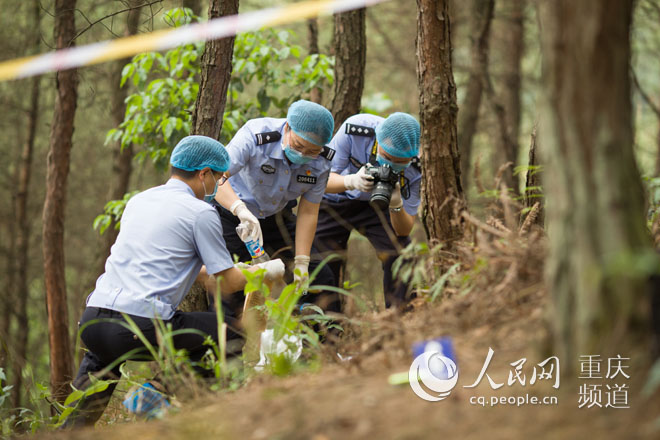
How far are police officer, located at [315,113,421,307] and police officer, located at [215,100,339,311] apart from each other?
0.30 metres

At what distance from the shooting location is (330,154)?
4457mm

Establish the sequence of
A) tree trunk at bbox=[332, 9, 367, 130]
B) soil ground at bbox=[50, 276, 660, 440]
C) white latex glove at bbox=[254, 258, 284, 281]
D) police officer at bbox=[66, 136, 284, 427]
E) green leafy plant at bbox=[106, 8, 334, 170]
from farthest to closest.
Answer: tree trunk at bbox=[332, 9, 367, 130]
green leafy plant at bbox=[106, 8, 334, 170]
white latex glove at bbox=[254, 258, 284, 281]
police officer at bbox=[66, 136, 284, 427]
soil ground at bbox=[50, 276, 660, 440]

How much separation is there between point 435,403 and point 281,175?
2.82 metres

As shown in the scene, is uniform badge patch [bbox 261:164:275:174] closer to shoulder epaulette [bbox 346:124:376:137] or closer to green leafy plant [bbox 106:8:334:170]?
shoulder epaulette [bbox 346:124:376:137]

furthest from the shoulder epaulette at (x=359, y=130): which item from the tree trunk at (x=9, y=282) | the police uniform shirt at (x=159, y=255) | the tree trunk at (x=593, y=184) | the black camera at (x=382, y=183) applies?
the tree trunk at (x=9, y=282)

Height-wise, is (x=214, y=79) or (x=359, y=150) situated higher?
(x=214, y=79)

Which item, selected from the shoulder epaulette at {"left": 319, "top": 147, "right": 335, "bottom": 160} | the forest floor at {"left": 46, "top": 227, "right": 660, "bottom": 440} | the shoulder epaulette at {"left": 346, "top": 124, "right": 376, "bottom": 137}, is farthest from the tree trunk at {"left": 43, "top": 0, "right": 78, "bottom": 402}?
the forest floor at {"left": 46, "top": 227, "right": 660, "bottom": 440}

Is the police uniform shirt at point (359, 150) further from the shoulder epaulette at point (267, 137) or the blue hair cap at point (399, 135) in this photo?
the shoulder epaulette at point (267, 137)

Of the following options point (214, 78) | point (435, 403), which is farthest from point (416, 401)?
point (214, 78)

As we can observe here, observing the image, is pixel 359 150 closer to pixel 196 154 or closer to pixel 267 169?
pixel 267 169

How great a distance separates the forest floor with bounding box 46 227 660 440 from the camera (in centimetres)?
158

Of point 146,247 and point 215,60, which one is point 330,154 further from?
point 146,247

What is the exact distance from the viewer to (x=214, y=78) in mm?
4352

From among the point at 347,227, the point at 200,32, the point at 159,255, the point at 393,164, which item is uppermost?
the point at 200,32
